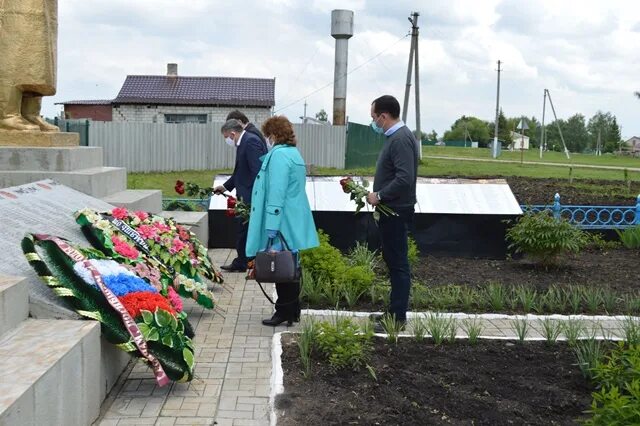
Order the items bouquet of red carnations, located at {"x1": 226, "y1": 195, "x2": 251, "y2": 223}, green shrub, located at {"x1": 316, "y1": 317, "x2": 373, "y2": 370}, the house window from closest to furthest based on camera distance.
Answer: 1. green shrub, located at {"x1": 316, "y1": 317, "x2": 373, "y2": 370}
2. bouquet of red carnations, located at {"x1": 226, "y1": 195, "x2": 251, "y2": 223}
3. the house window

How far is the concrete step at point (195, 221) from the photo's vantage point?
26.8ft

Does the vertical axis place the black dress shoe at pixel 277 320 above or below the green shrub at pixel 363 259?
below

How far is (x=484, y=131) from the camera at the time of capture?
290 feet

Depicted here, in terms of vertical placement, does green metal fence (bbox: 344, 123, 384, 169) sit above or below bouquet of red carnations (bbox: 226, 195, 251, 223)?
above

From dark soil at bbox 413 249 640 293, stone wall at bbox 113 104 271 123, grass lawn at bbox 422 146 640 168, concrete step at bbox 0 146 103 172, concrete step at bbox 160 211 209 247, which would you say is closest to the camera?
concrete step at bbox 0 146 103 172

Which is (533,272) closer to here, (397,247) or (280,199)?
(397,247)

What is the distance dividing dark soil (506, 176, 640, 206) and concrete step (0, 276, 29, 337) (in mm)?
9632

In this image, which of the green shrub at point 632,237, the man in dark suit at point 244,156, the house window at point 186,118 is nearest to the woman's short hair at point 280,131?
the man in dark suit at point 244,156

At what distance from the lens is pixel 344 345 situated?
14.6 feet

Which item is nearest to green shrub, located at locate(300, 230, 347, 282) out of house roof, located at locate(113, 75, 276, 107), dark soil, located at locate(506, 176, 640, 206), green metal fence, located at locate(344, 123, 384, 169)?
dark soil, located at locate(506, 176, 640, 206)

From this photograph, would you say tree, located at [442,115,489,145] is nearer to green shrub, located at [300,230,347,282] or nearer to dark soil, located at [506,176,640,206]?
dark soil, located at [506,176,640,206]

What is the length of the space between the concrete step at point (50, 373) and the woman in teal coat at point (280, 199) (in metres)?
1.70

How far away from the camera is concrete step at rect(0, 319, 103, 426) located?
283 cm

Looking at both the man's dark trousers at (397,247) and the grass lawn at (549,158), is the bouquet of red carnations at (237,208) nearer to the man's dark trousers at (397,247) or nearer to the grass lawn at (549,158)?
the man's dark trousers at (397,247)
